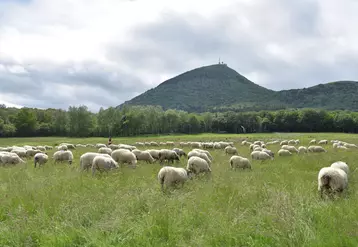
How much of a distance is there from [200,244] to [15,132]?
112761 millimetres

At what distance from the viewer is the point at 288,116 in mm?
132375

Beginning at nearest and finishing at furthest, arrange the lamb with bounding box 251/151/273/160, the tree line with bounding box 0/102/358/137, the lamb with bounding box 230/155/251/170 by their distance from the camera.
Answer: the lamb with bounding box 230/155/251/170, the lamb with bounding box 251/151/273/160, the tree line with bounding box 0/102/358/137

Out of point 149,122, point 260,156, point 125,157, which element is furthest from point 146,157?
point 149,122

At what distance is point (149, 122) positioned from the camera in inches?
4601

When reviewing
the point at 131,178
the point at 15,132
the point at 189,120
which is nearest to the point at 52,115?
the point at 15,132

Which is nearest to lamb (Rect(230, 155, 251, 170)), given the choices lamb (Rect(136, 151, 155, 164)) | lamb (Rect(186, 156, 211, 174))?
lamb (Rect(186, 156, 211, 174))

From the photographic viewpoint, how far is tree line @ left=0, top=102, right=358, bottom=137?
10925 cm

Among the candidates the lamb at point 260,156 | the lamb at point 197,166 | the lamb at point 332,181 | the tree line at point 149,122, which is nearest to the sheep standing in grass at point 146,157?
the lamb at point 197,166

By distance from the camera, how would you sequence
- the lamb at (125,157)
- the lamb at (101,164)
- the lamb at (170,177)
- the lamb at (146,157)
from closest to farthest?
the lamb at (170,177) < the lamb at (101,164) < the lamb at (125,157) < the lamb at (146,157)

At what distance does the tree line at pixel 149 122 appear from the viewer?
10925cm

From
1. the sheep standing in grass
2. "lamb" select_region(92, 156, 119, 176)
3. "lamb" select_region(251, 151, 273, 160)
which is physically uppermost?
"lamb" select_region(92, 156, 119, 176)

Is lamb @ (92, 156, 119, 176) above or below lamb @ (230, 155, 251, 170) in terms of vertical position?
above

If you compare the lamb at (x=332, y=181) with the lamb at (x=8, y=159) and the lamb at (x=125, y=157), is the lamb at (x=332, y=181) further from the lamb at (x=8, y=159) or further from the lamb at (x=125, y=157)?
the lamb at (x=8, y=159)

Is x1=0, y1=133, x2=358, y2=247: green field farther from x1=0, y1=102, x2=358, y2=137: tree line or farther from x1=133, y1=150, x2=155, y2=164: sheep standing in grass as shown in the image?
x1=0, y1=102, x2=358, y2=137: tree line
